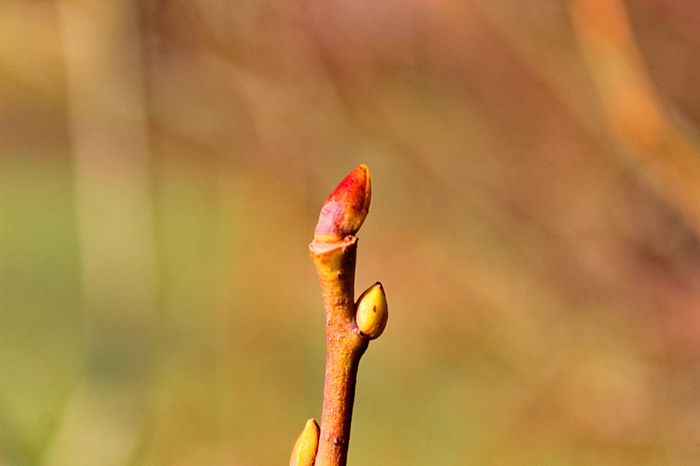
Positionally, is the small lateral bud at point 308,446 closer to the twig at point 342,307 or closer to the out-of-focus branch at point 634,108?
the twig at point 342,307

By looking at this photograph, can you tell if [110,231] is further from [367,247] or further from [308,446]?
[308,446]

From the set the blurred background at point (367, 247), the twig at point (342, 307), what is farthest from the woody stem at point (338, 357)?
the blurred background at point (367, 247)


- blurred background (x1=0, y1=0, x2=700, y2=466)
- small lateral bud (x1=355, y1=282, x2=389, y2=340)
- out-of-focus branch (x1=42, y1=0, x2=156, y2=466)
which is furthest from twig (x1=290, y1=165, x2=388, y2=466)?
blurred background (x1=0, y1=0, x2=700, y2=466)

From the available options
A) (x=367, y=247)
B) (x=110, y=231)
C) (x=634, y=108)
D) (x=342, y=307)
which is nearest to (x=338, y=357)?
(x=342, y=307)

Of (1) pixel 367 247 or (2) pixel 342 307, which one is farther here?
(1) pixel 367 247

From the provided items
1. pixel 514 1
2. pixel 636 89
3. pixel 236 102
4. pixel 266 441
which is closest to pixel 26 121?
pixel 236 102

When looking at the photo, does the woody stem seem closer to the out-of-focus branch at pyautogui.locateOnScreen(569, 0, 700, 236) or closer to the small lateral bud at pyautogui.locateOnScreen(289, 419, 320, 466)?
the small lateral bud at pyautogui.locateOnScreen(289, 419, 320, 466)
